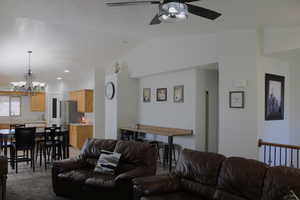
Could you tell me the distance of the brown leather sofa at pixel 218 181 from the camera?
8.80 feet

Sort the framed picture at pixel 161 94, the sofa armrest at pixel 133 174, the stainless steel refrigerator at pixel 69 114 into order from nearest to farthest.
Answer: the sofa armrest at pixel 133 174 < the framed picture at pixel 161 94 < the stainless steel refrigerator at pixel 69 114

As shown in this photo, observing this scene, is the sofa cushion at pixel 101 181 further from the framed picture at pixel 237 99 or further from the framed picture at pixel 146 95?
the framed picture at pixel 146 95

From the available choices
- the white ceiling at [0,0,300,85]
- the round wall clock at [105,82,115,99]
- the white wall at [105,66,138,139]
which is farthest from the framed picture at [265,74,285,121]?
the round wall clock at [105,82,115,99]

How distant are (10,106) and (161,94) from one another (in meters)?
7.67

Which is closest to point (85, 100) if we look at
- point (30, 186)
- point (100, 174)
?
point (30, 186)

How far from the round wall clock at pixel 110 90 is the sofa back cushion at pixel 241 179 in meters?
5.33

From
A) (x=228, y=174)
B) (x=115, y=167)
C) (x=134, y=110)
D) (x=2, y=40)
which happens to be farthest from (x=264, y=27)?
(x=2, y=40)

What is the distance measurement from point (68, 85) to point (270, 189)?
9436 mm

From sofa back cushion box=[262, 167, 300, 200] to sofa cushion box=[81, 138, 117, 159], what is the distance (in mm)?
2538

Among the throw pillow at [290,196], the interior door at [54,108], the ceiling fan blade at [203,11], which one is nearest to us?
the throw pillow at [290,196]

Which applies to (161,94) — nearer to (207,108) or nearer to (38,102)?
(207,108)

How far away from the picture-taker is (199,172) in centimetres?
341

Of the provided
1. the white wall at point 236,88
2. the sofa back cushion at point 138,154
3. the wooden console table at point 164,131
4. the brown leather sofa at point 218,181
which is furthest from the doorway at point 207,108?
the brown leather sofa at point 218,181

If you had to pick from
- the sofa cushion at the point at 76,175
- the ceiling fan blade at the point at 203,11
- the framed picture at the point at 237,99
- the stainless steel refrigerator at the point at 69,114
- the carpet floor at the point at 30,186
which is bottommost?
the carpet floor at the point at 30,186
